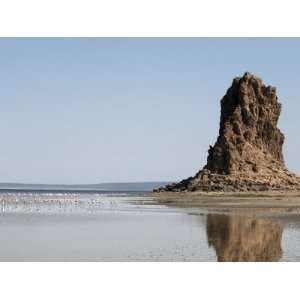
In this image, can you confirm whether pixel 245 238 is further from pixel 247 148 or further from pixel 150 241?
pixel 247 148

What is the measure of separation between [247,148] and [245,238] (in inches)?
3173

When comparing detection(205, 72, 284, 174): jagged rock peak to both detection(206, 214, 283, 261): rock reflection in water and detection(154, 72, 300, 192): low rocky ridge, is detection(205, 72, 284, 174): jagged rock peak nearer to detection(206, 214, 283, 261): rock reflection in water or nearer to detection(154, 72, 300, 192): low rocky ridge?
detection(154, 72, 300, 192): low rocky ridge

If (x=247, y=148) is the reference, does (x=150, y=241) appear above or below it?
below

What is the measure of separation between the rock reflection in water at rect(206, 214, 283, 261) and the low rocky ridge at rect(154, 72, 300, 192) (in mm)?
59005

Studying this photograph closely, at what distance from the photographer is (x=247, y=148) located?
10988 cm

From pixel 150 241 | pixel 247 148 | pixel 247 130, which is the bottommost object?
pixel 150 241

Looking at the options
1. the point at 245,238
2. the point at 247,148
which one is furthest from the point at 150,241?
the point at 247,148

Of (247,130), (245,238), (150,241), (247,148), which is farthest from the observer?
(247,130)

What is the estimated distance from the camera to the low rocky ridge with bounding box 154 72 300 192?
101312mm

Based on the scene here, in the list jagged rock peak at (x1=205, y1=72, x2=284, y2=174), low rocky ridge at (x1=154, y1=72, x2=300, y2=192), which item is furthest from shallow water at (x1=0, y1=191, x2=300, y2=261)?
jagged rock peak at (x1=205, y1=72, x2=284, y2=174)

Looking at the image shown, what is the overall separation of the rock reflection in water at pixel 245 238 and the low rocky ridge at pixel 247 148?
194 ft

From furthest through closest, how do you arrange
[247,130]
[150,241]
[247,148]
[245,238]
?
1. [247,130]
2. [247,148]
3. [245,238]
4. [150,241]
